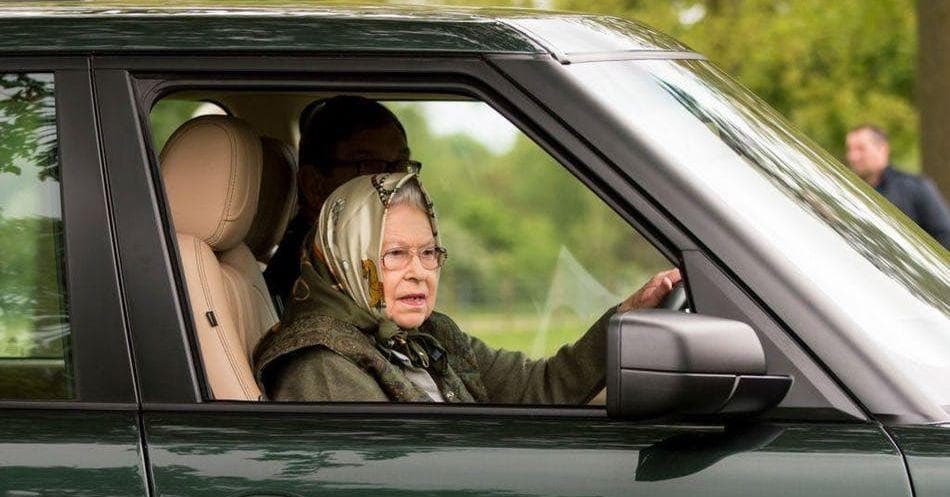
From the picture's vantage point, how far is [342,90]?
2.86 metres

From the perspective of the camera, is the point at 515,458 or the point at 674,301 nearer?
the point at 515,458

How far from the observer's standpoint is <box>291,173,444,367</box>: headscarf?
10.6 ft

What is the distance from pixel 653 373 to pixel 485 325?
4.40 metres

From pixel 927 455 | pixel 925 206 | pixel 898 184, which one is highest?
pixel 898 184

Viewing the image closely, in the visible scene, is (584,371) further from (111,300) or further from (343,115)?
(111,300)

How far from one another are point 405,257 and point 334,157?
89 centimetres

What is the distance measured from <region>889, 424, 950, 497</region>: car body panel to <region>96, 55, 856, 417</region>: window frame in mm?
389

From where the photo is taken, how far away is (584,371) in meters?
3.58

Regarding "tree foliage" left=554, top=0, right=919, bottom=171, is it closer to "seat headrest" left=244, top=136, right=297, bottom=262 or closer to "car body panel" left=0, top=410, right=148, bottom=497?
"seat headrest" left=244, top=136, right=297, bottom=262

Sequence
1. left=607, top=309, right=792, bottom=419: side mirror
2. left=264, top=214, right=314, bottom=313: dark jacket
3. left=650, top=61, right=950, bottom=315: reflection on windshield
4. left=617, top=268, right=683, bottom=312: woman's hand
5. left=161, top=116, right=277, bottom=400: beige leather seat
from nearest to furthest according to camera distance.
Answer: left=607, top=309, right=792, bottom=419: side mirror, left=650, top=61, right=950, bottom=315: reflection on windshield, left=161, top=116, right=277, bottom=400: beige leather seat, left=617, top=268, right=683, bottom=312: woman's hand, left=264, top=214, right=314, bottom=313: dark jacket

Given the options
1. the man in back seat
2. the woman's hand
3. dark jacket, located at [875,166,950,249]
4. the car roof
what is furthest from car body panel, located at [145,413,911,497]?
dark jacket, located at [875,166,950,249]

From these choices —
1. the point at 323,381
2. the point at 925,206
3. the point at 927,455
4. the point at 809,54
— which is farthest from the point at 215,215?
the point at 809,54

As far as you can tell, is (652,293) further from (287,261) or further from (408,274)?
(287,261)

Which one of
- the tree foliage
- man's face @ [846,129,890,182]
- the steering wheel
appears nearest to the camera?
the steering wheel
